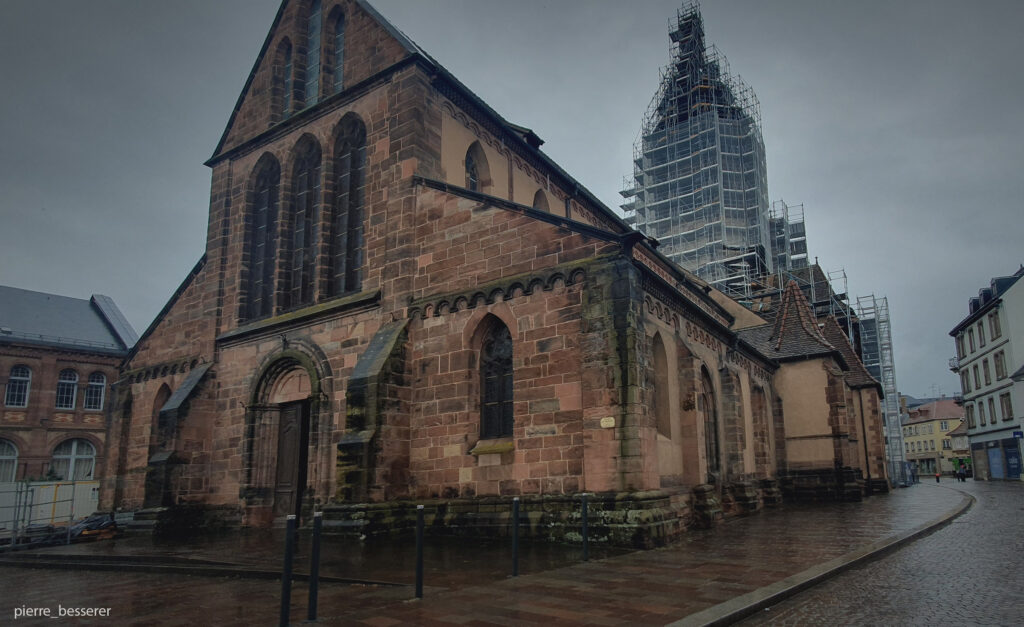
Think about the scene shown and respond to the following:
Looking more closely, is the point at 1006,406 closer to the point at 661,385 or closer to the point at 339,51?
the point at 661,385

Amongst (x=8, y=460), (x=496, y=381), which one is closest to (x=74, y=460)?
(x=8, y=460)

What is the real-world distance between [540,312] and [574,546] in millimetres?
4499

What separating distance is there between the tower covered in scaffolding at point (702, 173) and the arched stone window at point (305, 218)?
96.0 feet

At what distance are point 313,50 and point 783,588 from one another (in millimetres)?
19855

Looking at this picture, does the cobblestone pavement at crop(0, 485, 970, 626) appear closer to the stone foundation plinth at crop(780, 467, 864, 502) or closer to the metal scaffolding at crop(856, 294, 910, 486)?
the stone foundation plinth at crop(780, 467, 864, 502)

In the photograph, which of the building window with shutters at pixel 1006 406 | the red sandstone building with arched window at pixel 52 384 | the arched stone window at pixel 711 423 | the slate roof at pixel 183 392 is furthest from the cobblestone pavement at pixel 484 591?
the building window with shutters at pixel 1006 406

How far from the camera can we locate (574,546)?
1182 centimetres

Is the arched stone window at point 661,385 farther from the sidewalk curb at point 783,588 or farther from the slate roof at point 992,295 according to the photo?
the slate roof at point 992,295

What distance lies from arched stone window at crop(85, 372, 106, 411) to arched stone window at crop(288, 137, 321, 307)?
102 feet

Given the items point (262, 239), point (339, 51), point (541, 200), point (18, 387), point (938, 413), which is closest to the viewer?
point (339, 51)

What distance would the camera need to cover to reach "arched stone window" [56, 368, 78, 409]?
4153cm

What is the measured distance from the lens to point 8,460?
38812 millimetres

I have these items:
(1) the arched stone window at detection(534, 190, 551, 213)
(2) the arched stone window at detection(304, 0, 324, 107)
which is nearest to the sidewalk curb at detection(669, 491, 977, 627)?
(1) the arched stone window at detection(534, 190, 551, 213)

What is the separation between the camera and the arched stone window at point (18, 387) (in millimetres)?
39375
